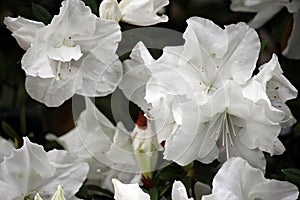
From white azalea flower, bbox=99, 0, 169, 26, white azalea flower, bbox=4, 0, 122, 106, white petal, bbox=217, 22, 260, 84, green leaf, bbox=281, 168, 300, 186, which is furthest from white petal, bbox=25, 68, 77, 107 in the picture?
green leaf, bbox=281, 168, 300, 186

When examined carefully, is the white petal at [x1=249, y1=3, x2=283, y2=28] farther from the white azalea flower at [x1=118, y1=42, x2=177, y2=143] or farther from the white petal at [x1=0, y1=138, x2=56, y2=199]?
the white petal at [x1=0, y1=138, x2=56, y2=199]

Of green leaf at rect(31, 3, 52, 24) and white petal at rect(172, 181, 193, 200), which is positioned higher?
green leaf at rect(31, 3, 52, 24)

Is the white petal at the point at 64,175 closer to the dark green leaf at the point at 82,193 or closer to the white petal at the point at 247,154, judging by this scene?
the dark green leaf at the point at 82,193

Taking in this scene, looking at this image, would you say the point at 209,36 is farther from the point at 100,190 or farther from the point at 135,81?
the point at 100,190

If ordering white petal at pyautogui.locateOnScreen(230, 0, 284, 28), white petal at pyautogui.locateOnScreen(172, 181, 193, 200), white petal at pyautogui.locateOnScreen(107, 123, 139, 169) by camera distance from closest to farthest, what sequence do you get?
1. white petal at pyautogui.locateOnScreen(172, 181, 193, 200)
2. white petal at pyautogui.locateOnScreen(107, 123, 139, 169)
3. white petal at pyautogui.locateOnScreen(230, 0, 284, 28)

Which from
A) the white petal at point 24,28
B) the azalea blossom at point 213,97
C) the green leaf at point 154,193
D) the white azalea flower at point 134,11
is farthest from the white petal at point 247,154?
the white petal at point 24,28
